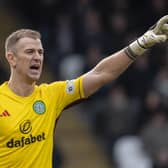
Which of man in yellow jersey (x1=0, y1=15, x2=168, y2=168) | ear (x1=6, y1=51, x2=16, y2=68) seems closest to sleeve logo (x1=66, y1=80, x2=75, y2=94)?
man in yellow jersey (x1=0, y1=15, x2=168, y2=168)

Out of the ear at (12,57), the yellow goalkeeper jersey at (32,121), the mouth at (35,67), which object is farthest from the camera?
the ear at (12,57)

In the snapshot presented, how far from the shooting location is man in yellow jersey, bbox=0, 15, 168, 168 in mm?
7156

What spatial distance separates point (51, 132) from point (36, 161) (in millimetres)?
293

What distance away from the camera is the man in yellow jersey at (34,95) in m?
7.16

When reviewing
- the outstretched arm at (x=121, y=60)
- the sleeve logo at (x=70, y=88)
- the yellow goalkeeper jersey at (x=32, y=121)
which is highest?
the outstretched arm at (x=121, y=60)

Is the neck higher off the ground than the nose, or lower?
lower

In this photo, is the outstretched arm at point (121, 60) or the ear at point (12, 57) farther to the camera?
the ear at point (12, 57)

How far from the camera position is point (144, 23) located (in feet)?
47.1

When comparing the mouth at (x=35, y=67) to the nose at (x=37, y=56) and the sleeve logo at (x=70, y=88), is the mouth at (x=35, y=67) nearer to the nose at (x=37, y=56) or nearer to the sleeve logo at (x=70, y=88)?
the nose at (x=37, y=56)

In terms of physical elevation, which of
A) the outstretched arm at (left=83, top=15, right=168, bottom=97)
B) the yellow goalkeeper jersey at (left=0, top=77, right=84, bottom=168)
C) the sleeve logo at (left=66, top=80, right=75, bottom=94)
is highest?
the outstretched arm at (left=83, top=15, right=168, bottom=97)

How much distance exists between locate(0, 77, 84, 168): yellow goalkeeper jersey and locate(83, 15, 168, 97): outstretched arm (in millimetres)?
105

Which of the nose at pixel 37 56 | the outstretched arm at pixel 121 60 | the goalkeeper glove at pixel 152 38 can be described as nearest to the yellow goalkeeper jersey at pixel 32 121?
the outstretched arm at pixel 121 60

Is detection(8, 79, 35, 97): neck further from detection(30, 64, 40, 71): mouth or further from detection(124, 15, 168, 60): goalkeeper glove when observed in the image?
detection(124, 15, 168, 60): goalkeeper glove

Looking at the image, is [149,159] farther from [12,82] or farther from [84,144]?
[12,82]
